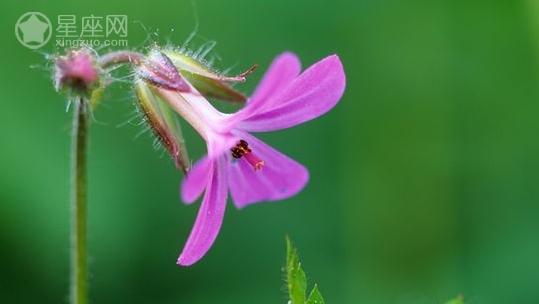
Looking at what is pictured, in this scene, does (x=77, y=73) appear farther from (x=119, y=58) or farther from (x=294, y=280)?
(x=294, y=280)

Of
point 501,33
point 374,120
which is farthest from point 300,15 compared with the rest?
point 501,33

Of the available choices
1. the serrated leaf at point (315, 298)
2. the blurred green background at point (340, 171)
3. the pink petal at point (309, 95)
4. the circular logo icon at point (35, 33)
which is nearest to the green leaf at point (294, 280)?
the serrated leaf at point (315, 298)

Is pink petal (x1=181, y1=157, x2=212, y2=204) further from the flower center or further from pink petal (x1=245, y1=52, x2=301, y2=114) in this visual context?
pink petal (x1=245, y1=52, x2=301, y2=114)

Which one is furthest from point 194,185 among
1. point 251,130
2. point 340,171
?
point 340,171

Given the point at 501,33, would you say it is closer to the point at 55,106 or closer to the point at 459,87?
the point at 459,87

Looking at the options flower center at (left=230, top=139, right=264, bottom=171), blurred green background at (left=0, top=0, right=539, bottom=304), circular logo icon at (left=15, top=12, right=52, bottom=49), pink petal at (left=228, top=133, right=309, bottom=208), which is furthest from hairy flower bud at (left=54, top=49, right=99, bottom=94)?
blurred green background at (left=0, top=0, right=539, bottom=304)

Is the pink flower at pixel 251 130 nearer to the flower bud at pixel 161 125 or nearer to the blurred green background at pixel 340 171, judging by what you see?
the flower bud at pixel 161 125
